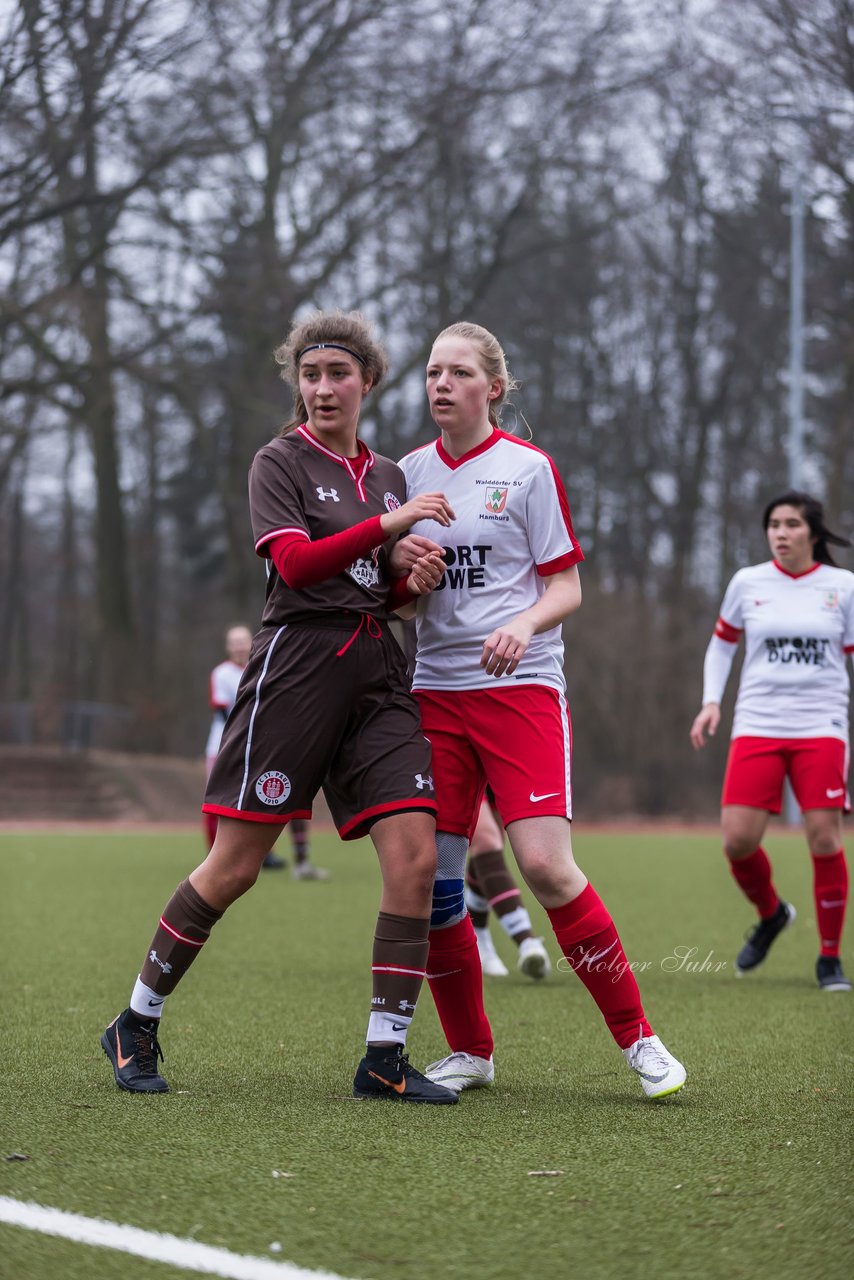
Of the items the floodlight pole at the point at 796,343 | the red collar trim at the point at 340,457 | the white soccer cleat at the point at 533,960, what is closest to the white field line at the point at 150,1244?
the red collar trim at the point at 340,457

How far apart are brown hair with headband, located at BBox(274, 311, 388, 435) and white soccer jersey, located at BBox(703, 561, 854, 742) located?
113 inches

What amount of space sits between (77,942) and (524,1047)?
369 cm

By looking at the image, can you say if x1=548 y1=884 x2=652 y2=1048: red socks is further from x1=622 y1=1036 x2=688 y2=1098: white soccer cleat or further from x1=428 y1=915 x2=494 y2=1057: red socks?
x1=428 y1=915 x2=494 y2=1057: red socks

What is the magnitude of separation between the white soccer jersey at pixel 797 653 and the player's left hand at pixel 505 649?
2.90 metres

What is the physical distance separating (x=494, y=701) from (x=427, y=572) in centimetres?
44

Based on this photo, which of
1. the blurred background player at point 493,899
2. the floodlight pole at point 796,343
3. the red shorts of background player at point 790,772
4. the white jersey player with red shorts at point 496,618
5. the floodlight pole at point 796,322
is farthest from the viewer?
the floodlight pole at point 796,322

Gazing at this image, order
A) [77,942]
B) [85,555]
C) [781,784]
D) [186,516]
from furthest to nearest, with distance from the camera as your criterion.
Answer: [85,555]
[186,516]
[77,942]
[781,784]

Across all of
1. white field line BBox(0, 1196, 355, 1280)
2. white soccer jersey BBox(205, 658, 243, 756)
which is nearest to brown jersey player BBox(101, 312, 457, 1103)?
white field line BBox(0, 1196, 355, 1280)

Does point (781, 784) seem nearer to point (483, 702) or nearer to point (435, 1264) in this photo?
point (483, 702)

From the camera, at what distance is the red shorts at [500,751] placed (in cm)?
427

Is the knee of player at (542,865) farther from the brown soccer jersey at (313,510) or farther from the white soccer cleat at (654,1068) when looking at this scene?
the brown soccer jersey at (313,510)

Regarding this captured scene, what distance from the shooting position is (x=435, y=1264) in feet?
8.93

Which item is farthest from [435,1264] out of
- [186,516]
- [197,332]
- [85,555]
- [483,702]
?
[85,555]

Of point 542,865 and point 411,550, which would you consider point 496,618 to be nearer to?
point 411,550
